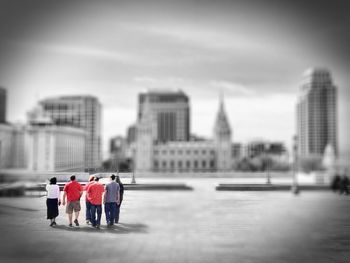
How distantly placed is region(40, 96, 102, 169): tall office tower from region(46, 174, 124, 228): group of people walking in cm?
2255

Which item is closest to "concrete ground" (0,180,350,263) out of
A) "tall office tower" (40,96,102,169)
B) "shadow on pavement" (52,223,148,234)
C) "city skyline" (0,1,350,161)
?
"shadow on pavement" (52,223,148,234)

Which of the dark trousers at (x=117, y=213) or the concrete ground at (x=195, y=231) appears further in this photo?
the dark trousers at (x=117, y=213)

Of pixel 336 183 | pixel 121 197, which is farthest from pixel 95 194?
pixel 336 183

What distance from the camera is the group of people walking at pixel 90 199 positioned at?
7535mm

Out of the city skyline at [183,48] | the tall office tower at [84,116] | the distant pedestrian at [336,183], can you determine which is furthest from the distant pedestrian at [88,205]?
the tall office tower at [84,116]

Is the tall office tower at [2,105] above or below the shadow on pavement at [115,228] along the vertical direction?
above

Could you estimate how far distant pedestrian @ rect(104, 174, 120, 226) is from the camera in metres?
7.52

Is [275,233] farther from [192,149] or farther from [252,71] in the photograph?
[192,149]

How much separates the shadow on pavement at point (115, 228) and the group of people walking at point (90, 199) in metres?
0.11

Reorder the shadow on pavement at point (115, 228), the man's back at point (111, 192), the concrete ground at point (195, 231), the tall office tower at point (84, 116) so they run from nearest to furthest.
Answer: the concrete ground at point (195, 231) → the shadow on pavement at point (115, 228) → the man's back at point (111, 192) → the tall office tower at point (84, 116)

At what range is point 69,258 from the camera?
224 inches

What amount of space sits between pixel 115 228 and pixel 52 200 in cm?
135

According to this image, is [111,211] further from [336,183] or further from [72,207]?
[336,183]

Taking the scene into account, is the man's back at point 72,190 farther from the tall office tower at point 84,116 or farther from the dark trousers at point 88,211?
the tall office tower at point 84,116
